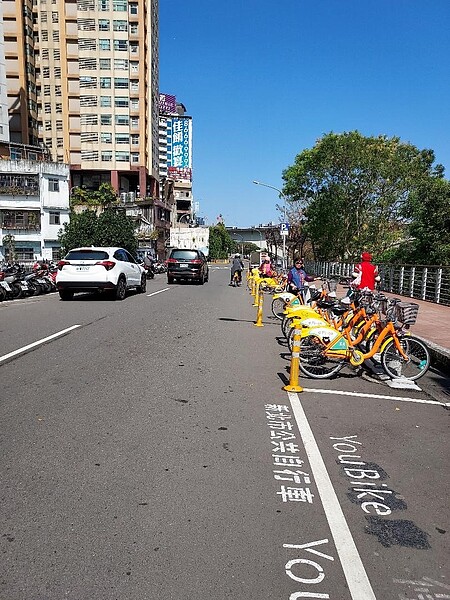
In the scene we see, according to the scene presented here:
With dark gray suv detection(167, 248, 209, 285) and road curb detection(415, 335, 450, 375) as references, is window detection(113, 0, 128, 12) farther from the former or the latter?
road curb detection(415, 335, 450, 375)

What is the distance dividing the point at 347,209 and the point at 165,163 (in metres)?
112

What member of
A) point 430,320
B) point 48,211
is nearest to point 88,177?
point 48,211

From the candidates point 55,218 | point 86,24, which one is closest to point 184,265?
point 55,218

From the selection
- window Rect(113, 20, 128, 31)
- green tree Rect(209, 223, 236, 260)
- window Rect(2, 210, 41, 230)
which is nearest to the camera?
window Rect(2, 210, 41, 230)

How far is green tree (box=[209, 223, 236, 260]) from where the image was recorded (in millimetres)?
103688

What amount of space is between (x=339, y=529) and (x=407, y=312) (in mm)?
4260

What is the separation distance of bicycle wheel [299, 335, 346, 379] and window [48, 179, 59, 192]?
45.3 m

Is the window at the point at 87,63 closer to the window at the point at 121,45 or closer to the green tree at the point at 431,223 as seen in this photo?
the window at the point at 121,45

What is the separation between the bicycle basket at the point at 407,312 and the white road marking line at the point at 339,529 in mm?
2875

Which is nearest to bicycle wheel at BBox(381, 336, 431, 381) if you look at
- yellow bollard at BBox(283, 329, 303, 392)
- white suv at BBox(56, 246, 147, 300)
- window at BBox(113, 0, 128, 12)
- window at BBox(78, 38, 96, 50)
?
yellow bollard at BBox(283, 329, 303, 392)

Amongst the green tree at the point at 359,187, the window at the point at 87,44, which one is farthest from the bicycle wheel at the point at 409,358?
the window at the point at 87,44

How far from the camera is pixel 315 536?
9.47 feet

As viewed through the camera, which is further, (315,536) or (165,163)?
(165,163)

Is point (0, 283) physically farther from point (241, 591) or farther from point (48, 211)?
point (48, 211)
